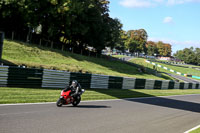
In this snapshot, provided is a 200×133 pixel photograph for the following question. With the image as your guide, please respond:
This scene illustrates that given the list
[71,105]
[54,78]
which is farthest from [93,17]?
[71,105]

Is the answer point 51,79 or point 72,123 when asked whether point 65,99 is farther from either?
point 51,79

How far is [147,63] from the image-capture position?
71125 millimetres

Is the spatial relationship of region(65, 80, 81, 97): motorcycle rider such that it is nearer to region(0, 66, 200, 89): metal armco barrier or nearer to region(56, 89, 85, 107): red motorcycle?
region(56, 89, 85, 107): red motorcycle

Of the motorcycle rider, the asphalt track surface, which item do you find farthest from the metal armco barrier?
the asphalt track surface

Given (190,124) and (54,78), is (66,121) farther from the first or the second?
(54,78)

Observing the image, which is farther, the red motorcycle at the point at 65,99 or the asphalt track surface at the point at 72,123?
the red motorcycle at the point at 65,99

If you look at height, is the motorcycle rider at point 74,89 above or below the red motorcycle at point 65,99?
above

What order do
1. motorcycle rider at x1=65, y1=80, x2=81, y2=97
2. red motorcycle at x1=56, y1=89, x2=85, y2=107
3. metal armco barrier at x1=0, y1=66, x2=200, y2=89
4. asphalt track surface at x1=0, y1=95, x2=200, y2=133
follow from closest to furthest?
asphalt track surface at x1=0, y1=95, x2=200, y2=133 → red motorcycle at x1=56, y1=89, x2=85, y2=107 → motorcycle rider at x1=65, y1=80, x2=81, y2=97 → metal armco barrier at x1=0, y1=66, x2=200, y2=89

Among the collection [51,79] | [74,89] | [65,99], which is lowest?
[65,99]

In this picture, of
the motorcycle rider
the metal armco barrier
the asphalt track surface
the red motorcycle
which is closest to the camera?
the asphalt track surface

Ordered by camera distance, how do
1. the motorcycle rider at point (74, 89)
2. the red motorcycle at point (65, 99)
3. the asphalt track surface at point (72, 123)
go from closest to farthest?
the asphalt track surface at point (72, 123) → the red motorcycle at point (65, 99) → the motorcycle rider at point (74, 89)

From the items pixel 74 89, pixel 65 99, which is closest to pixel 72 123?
pixel 65 99

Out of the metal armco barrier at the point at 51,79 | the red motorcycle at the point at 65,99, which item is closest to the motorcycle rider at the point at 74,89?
the red motorcycle at the point at 65,99

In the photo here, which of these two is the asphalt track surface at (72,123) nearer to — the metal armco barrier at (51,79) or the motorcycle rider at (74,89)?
the motorcycle rider at (74,89)
